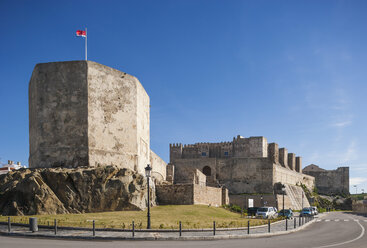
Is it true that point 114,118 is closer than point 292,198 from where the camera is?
Yes

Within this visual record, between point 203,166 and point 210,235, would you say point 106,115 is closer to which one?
point 210,235

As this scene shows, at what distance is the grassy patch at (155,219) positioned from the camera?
1684 centimetres

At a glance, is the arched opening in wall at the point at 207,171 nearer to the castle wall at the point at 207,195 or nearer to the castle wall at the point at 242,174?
the castle wall at the point at 242,174

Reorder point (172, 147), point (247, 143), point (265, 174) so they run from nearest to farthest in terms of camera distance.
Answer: point (265, 174) < point (247, 143) < point (172, 147)

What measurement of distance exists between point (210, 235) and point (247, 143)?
4579 centimetres

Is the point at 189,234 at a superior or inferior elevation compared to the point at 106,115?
inferior

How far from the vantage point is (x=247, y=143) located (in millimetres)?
59312

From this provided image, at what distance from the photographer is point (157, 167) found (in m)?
35.6

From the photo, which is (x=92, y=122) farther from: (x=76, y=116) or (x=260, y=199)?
(x=260, y=199)

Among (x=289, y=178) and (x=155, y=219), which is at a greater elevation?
(x=155, y=219)

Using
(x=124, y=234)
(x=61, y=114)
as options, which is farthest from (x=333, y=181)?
(x=124, y=234)

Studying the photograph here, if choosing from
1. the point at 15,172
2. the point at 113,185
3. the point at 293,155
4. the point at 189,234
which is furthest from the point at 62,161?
the point at 293,155

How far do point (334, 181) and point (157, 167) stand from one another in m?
57.8

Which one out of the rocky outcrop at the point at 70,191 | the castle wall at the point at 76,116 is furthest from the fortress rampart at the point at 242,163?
the rocky outcrop at the point at 70,191
